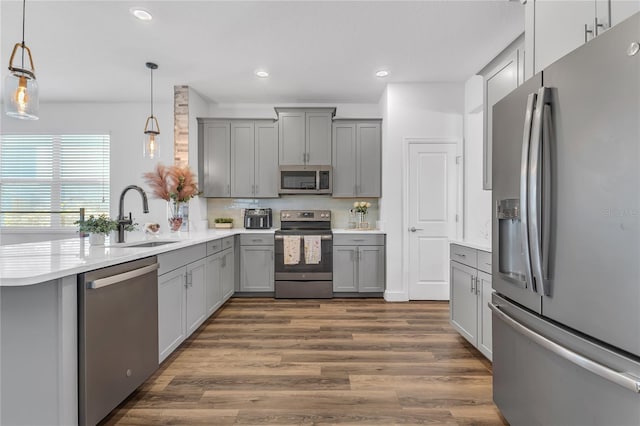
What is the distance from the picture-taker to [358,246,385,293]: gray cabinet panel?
4.43 m

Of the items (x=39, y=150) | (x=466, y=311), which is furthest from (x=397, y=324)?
(x=39, y=150)

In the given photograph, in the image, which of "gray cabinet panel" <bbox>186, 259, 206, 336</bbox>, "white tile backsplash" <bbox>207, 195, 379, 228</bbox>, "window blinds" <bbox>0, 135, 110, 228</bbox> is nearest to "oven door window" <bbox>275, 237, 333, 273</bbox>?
"white tile backsplash" <bbox>207, 195, 379, 228</bbox>

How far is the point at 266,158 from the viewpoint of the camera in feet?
15.9

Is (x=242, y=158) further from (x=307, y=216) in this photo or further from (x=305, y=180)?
(x=307, y=216)

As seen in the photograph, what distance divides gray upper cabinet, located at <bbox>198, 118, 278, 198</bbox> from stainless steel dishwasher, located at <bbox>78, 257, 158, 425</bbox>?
2814 millimetres

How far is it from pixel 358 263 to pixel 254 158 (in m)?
2.26

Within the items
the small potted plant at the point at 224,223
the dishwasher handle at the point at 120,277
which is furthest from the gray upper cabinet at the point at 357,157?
the dishwasher handle at the point at 120,277

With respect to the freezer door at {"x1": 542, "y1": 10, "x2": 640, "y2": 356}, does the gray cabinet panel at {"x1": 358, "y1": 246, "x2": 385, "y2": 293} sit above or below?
below

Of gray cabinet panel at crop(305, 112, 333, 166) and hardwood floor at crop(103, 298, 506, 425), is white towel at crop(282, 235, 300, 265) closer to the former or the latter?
hardwood floor at crop(103, 298, 506, 425)

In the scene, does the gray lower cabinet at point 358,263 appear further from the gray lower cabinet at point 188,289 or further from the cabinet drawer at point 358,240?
the gray lower cabinet at point 188,289

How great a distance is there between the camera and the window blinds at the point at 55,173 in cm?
521

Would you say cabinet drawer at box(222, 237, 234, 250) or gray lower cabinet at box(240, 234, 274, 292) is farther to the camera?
gray lower cabinet at box(240, 234, 274, 292)

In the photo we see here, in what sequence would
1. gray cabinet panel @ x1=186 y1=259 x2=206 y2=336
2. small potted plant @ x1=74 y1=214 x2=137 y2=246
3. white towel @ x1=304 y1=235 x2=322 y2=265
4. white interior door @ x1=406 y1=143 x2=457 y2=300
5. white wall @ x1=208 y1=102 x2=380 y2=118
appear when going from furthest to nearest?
white wall @ x1=208 y1=102 x2=380 y2=118
white towel @ x1=304 y1=235 x2=322 y2=265
white interior door @ x1=406 y1=143 x2=457 y2=300
gray cabinet panel @ x1=186 y1=259 x2=206 y2=336
small potted plant @ x1=74 y1=214 x2=137 y2=246

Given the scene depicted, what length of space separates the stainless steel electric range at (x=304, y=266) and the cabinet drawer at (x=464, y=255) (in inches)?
71.6
